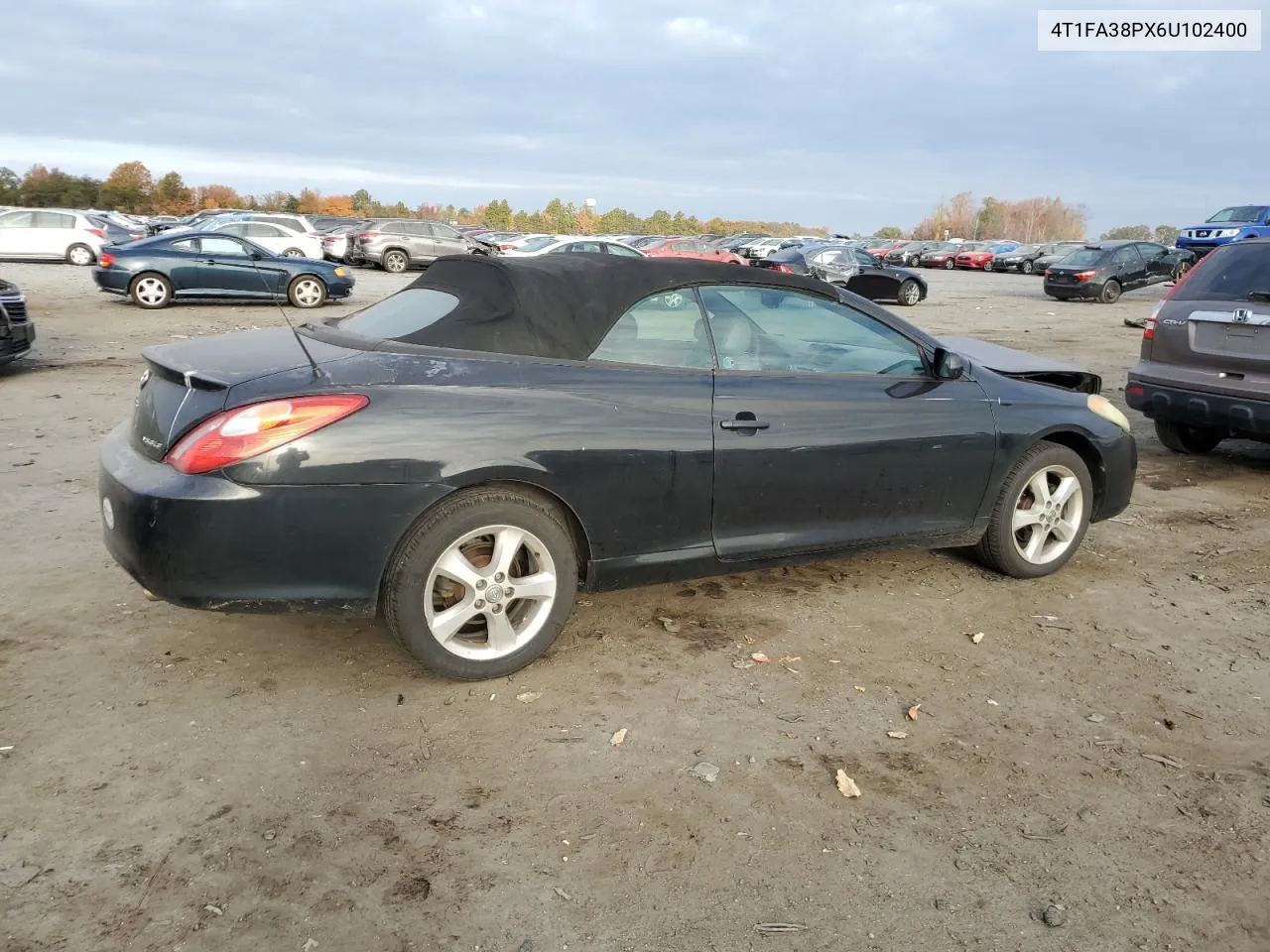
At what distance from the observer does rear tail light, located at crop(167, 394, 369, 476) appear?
3301 millimetres

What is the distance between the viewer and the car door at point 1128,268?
1048 inches

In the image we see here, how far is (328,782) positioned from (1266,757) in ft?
10.2

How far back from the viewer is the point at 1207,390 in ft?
22.6

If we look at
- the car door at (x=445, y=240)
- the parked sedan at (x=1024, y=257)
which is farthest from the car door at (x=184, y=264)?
the parked sedan at (x=1024, y=257)

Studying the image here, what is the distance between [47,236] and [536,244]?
45.4 feet

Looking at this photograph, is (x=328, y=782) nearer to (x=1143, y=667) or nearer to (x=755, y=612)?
(x=755, y=612)

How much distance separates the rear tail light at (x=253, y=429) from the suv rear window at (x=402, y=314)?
0.60 metres

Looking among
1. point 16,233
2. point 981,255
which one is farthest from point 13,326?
point 981,255

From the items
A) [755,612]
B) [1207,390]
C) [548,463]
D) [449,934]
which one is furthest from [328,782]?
[1207,390]

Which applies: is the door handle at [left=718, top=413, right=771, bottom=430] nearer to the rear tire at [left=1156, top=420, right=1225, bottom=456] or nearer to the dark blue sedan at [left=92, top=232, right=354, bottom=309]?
the rear tire at [left=1156, top=420, right=1225, bottom=456]

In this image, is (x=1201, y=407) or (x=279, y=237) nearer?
(x=1201, y=407)

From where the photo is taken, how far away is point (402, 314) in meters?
4.14

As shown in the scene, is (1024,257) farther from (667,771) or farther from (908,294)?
(667,771)

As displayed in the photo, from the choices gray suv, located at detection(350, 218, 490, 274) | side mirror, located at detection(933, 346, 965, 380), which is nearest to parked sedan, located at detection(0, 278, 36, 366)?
side mirror, located at detection(933, 346, 965, 380)
